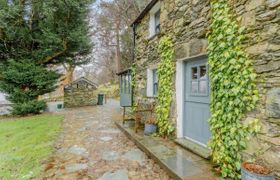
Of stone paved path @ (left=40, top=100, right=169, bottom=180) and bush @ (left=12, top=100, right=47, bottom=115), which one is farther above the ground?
bush @ (left=12, top=100, right=47, bottom=115)

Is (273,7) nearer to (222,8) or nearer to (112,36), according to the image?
(222,8)

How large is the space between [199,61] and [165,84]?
1289 millimetres

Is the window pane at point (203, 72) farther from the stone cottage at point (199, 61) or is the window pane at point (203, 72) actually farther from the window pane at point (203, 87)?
the window pane at point (203, 87)

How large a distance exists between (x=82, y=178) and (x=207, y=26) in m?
3.66

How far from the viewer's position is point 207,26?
3.80m

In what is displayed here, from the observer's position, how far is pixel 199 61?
443cm

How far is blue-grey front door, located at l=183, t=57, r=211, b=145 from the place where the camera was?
425cm

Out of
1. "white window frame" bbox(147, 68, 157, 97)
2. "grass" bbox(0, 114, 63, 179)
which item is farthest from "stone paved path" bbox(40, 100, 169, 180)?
"white window frame" bbox(147, 68, 157, 97)

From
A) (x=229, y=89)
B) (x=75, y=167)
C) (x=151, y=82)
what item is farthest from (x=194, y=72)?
(x=75, y=167)

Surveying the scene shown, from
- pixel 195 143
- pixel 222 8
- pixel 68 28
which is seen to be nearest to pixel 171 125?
pixel 195 143

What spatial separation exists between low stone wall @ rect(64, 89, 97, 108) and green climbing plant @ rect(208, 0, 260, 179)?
46.1 ft

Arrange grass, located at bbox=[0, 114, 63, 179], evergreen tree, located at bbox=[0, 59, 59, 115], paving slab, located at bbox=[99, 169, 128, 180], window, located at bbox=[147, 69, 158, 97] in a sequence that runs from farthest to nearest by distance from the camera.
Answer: evergreen tree, located at bbox=[0, 59, 59, 115] → window, located at bbox=[147, 69, 158, 97] → grass, located at bbox=[0, 114, 63, 179] → paving slab, located at bbox=[99, 169, 128, 180]

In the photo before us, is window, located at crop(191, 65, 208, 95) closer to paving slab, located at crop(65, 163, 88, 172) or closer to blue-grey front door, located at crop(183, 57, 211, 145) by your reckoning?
blue-grey front door, located at crop(183, 57, 211, 145)

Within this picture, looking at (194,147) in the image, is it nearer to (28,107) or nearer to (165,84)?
(165,84)
